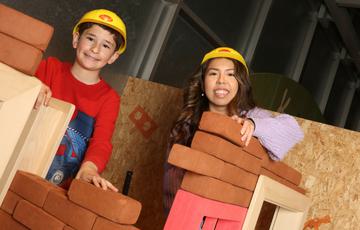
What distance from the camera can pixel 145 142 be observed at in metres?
2.48

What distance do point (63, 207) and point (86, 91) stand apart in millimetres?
884

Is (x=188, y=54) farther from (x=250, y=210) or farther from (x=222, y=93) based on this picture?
(x=250, y=210)

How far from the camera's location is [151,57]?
2.91m

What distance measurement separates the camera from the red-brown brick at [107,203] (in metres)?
0.99

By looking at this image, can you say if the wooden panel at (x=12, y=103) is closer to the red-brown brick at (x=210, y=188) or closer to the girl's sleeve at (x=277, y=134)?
the red-brown brick at (x=210, y=188)

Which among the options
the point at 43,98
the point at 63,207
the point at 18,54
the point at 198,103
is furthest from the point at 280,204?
the point at 18,54

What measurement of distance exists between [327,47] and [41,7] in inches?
168

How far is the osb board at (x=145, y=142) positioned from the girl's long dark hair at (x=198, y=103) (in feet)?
1.58

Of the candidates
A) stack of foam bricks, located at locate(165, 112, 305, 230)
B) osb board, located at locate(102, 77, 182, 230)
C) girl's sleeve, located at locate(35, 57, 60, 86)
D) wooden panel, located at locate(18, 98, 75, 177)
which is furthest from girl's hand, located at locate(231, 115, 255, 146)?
osb board, located at locate(102, 77, 182, 230)

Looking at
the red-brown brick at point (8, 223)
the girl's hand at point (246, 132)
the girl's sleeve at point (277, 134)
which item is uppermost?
the girl's sleeve at point (277, 134)

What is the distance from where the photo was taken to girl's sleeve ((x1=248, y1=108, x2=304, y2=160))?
1420 mm

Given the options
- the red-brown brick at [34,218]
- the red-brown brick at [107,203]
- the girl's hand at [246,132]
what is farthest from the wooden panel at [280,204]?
the red-brown brick at [34,218]

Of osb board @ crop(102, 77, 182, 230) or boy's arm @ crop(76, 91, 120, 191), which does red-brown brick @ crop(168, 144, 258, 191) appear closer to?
boy's arm @ crop(76, 91, 120, 191)

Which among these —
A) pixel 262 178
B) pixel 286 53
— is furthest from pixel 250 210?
pixel 286 53
